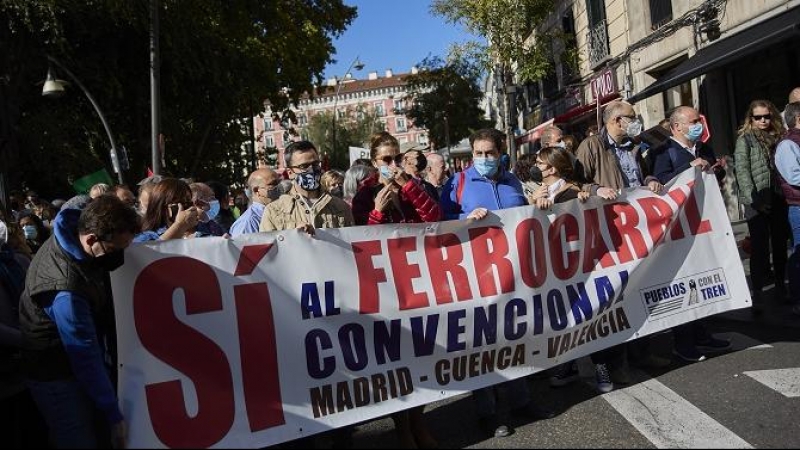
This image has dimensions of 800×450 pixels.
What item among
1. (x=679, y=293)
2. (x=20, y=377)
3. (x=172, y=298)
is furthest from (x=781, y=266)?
(x=20, y=377)

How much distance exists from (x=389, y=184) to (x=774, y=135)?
421 cm

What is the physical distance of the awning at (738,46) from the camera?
32.4ft

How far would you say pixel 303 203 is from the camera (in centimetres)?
414

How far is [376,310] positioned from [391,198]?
26.4 inches

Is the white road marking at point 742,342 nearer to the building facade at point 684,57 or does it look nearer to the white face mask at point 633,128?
the white face mask at point 633,128

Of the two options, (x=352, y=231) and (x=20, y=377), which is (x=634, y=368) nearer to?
(x=352, y=231)

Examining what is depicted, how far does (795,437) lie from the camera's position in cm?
367

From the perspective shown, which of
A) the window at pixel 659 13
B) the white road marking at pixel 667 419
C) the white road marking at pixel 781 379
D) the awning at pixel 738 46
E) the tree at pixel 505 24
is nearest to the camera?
the white road marking at pixel 667 419

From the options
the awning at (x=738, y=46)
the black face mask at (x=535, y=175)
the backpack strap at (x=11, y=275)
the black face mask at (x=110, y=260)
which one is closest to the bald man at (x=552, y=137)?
the black face mask at (x=535, y=175)

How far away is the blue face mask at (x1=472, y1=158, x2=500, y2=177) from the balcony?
16021 millimetres

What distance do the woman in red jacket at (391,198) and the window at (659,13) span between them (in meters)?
13.1

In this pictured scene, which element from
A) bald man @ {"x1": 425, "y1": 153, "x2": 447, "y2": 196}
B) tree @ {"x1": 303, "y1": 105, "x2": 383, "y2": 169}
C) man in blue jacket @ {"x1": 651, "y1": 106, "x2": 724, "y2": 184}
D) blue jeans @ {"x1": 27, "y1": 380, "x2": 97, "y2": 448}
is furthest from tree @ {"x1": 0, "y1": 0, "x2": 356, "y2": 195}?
tree @ {"x1": 303, "y1": 105, "x2": 383, "y2": 169}

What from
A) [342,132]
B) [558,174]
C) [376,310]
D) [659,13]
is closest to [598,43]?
[659,13]

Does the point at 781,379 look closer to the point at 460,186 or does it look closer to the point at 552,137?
the point at 460,186
